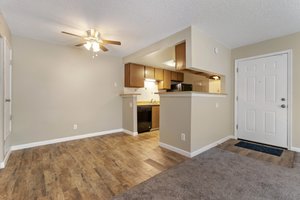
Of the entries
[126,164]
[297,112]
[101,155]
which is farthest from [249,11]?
[101,155]

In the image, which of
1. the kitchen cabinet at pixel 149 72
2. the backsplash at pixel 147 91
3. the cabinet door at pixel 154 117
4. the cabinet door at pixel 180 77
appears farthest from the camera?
the cabinet door at pixel 180 77

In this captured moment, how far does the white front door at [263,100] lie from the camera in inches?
120

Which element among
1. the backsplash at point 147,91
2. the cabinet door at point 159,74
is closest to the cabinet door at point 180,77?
the cabinet door at point 159,74

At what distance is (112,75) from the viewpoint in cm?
446

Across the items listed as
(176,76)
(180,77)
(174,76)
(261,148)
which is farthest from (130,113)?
(261,148)

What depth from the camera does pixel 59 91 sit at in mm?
3521

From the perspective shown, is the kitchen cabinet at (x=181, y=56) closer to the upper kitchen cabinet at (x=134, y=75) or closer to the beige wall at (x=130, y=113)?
the beige wall at (x=130, y=113)

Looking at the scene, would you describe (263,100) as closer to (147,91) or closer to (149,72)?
(149,72)

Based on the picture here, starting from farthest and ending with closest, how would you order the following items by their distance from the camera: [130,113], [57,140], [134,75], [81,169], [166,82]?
[166,82] → [134,75] → [130,113] → [57,140] → [81,169]

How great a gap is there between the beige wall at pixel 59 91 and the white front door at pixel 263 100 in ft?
11.7

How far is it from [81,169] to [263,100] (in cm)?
402

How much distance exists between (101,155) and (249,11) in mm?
3488

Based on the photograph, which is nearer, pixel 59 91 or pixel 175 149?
pixel 175 149

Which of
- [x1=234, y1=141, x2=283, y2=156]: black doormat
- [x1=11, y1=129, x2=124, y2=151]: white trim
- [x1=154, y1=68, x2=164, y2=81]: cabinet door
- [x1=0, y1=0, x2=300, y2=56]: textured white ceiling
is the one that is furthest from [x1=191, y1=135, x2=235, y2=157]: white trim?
[x1=154, y1=68, x2=164, y2=81]: cabinet door
